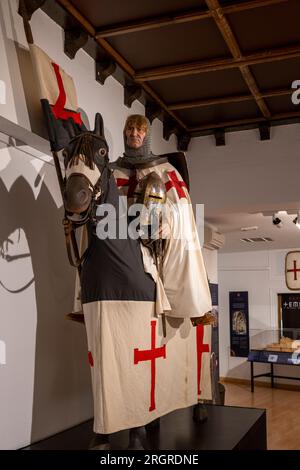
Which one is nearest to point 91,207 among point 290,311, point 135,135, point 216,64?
point 135,135

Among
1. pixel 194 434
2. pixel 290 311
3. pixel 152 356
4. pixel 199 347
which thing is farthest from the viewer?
pixel 290 311

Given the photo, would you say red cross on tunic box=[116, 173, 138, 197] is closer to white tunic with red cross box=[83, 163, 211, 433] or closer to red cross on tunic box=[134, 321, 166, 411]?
white tunic with red cross box=[83, 163, 211, 433]

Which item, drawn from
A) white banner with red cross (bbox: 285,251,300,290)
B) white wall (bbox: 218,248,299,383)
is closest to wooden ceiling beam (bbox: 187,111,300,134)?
white banner with red cross (bbox: 285,251,300,290)

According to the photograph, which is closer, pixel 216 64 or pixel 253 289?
pixel 216 64

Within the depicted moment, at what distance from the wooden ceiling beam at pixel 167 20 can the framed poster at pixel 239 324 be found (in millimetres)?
8014

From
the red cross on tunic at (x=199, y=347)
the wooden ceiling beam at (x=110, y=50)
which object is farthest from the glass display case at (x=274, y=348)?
the red cross on tunic at (x=199, y=347)

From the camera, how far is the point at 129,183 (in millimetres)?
2350

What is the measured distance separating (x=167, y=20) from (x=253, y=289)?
809 cm

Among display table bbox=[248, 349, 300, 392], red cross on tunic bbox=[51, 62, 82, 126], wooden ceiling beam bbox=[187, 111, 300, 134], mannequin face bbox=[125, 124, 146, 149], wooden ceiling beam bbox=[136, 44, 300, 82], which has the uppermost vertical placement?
wooden ceiling beam bbox=[187, 111, 300, 134]

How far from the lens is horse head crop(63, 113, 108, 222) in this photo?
6.06 ft

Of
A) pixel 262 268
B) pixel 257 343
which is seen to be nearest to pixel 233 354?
pixel 257 343

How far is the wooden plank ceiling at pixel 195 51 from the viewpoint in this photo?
2646 millimetres

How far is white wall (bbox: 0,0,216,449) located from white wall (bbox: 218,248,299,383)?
7.71 m

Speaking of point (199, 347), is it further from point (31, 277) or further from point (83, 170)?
point (83, 170)
